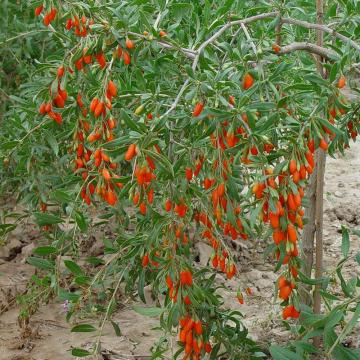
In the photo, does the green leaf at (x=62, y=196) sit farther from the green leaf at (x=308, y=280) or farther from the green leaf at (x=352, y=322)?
the green leaf at (x=352, y=322)

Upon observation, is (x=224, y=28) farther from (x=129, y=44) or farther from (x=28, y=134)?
(x=28, y=134)

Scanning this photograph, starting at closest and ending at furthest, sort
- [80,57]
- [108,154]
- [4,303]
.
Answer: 1. [108,154]
2. [80,57]
3. [4,303]

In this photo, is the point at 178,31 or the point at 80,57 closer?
the point at 80,57

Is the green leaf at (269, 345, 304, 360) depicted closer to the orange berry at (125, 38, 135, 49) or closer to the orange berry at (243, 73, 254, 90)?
the orange berry at (243, 73, 254, 90)

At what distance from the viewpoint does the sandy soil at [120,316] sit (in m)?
3.35

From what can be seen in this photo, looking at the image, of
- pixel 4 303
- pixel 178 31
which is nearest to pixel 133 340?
pixel 4 303

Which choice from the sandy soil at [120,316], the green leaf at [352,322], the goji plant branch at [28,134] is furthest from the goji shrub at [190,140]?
the sandy soil at [120,316]

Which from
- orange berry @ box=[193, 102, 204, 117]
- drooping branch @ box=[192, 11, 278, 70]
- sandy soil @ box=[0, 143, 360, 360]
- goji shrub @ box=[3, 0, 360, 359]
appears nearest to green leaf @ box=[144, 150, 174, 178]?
goji shrub @ box=[3, 0, 360, 359]

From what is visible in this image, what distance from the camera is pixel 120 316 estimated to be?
12.1 ft

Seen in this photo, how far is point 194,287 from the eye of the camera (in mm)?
2295

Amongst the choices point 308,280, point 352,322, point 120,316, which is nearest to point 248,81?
point 308,280

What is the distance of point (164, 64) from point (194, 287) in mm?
824

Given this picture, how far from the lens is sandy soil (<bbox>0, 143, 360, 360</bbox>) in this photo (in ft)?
11.0

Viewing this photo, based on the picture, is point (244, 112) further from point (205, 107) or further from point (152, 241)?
point (152, 241)
